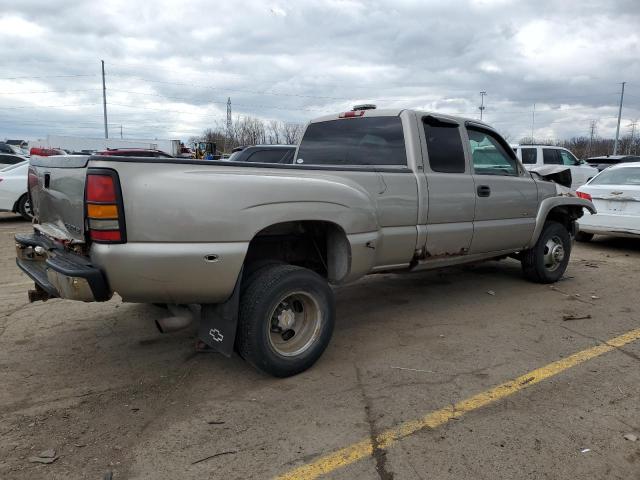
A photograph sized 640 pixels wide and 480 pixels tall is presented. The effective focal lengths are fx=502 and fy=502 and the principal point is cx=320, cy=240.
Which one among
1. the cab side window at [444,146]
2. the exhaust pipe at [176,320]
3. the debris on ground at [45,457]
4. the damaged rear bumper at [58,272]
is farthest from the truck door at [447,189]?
the debris on ground at [45,457]

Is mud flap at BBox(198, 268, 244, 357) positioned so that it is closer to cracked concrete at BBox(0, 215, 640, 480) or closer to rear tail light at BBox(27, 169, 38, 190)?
cracked concrete at BBox(0, 215, 640, 480)

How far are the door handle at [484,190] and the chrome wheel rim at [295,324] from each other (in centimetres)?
230

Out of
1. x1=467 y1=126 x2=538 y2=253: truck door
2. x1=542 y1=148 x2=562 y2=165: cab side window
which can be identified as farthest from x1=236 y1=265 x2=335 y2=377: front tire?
x1=542 y1=148 x2=562 y2=165: cab side window

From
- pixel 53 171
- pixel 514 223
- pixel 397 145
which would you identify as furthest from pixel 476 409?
pixel 53 171

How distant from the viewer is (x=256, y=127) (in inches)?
2712

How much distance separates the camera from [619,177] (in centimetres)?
898

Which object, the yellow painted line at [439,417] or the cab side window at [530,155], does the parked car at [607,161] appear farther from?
the yellow painted line at [439,417]

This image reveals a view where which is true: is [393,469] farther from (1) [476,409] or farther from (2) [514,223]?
(2) [514,223]

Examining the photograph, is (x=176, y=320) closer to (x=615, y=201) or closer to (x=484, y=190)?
(x=484, y=190)

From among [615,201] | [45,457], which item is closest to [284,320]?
[45,457]

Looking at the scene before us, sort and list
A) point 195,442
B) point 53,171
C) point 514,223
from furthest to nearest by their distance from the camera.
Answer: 1. point 514,223
2. point 53,171
3. point 195,442

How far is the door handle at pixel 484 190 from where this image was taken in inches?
198

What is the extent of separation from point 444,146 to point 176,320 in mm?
2965

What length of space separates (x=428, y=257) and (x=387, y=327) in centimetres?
77
